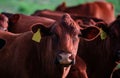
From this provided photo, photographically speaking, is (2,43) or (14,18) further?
(14,18)

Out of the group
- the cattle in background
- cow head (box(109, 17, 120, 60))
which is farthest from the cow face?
the cattle in background

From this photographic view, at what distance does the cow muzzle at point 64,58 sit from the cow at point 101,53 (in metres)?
1.96

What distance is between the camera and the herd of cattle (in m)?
7.78

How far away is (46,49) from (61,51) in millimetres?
635

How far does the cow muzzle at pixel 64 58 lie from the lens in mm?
7332

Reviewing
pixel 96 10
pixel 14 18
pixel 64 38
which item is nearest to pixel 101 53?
pixel 64 38

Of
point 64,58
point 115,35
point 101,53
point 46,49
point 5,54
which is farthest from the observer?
point 101,53

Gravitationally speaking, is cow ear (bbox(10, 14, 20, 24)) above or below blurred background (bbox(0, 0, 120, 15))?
above

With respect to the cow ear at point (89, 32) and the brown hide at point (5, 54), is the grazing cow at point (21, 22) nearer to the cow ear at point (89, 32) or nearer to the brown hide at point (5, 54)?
the brown hide at point (5, 54)

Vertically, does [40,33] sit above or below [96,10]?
above

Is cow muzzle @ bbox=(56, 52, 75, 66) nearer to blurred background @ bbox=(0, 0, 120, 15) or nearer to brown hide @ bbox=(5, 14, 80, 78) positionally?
brown hide @ bbox=(5, 14, 80, 78)

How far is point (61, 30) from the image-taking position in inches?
308

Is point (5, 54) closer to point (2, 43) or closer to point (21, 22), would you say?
point (2, 43)

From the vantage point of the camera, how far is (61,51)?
7.53 m
